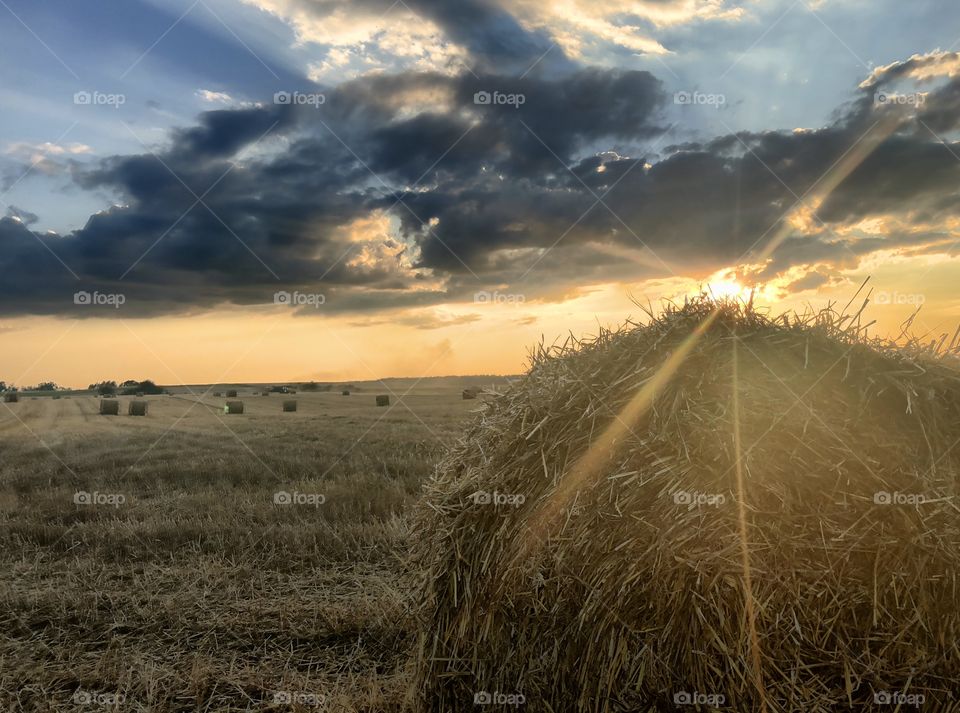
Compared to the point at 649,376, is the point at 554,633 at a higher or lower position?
lower

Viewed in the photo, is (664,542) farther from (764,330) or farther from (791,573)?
(764,330)

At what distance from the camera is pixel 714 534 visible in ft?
12.2

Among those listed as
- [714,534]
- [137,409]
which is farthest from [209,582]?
[137,409]

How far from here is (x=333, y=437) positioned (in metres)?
19.4

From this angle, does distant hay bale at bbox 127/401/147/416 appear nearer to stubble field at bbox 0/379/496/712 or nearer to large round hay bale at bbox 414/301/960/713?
stubble field at bbox 0/379/496/712

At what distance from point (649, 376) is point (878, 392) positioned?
1301 mm

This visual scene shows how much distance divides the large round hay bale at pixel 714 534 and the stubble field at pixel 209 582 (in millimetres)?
1196

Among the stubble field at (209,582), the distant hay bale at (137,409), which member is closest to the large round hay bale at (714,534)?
the stubble field at (209,582)

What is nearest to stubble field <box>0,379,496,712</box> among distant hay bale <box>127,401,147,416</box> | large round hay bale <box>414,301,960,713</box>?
large round hay bale <box>414,301,960,713</box>

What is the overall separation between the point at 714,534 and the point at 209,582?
→ 560cm

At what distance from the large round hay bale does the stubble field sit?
1.20m

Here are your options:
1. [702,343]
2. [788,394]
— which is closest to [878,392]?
[788,394]

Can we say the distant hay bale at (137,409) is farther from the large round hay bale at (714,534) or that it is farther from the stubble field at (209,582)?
the large round hay bale at (714,534)

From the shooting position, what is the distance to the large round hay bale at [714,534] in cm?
367
